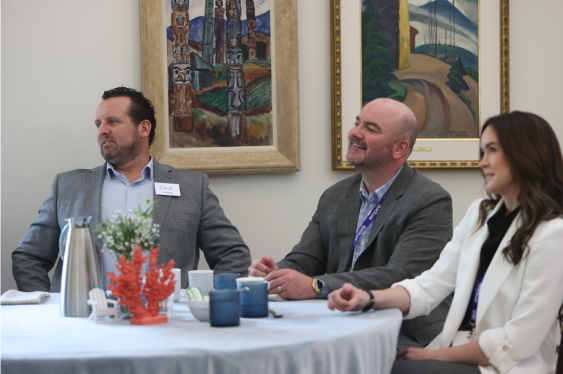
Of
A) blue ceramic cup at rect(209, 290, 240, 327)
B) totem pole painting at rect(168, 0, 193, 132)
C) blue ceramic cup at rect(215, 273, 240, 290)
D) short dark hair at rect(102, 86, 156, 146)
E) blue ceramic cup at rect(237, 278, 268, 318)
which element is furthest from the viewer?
totem pole painting at rect(168, 0, 193, 132)

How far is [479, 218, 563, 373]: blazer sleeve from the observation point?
5.58 ft

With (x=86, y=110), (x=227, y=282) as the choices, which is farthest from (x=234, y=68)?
(x=227, y=282)

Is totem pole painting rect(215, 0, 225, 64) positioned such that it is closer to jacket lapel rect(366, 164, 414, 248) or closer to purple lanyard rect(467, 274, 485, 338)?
jacket lapel rect(366, 164, 414, 248)

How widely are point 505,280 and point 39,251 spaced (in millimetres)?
2348

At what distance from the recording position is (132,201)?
3189mm

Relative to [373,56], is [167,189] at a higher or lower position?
lower

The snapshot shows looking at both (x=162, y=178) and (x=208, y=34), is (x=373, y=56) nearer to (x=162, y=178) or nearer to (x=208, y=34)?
(x=208, y=34)

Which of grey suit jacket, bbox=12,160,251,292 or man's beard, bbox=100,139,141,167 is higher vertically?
man's beard, bbox=100,139,141,167

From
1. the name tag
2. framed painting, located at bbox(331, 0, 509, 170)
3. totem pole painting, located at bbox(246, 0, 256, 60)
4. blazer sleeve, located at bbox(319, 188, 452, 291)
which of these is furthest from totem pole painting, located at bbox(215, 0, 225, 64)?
blazer sleeve, located at bbox(319, 188, 452, 291)

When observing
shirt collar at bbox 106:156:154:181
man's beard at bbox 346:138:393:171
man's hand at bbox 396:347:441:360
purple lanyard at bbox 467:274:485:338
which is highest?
man's beard at bbox 346:138:393:171

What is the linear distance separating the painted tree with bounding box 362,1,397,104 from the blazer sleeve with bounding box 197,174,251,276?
1.10 meters

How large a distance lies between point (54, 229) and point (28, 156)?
1.83 ft

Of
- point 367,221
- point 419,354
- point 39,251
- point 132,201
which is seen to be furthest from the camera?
point 132,201

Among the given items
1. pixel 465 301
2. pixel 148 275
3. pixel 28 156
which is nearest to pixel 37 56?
pixel 28 156
